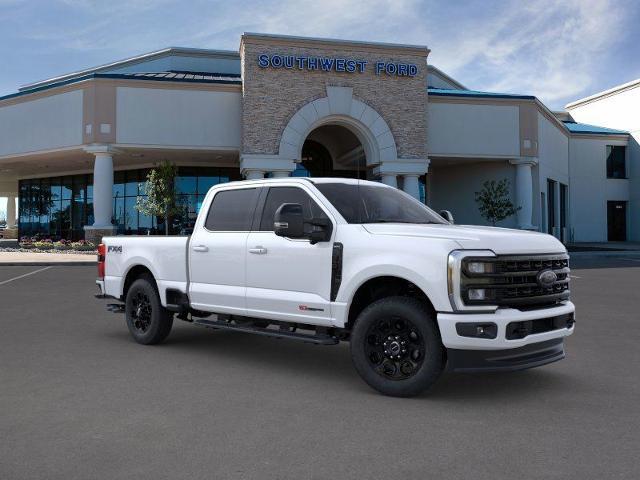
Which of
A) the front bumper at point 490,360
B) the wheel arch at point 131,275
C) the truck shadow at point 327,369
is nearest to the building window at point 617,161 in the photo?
the truck shadow at point 327,369

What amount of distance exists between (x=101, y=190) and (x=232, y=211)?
24.7m

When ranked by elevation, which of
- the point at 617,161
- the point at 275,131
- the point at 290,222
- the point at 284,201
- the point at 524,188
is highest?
the point at 617,161

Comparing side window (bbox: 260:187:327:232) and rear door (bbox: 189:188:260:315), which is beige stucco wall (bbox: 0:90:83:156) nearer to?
rear door (bbox: 189:188:260:315)

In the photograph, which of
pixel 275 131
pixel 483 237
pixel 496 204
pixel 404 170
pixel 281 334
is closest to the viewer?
pixel 483 237

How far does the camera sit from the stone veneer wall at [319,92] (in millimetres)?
28609

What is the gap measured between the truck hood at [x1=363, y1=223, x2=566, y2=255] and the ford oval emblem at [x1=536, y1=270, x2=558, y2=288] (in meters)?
0.21

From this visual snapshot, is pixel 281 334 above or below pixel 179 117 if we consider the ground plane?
below

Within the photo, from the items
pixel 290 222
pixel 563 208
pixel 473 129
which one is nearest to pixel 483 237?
pixel 290 222

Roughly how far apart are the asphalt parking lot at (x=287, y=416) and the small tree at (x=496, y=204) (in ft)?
79.0

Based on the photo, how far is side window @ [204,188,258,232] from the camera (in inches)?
283

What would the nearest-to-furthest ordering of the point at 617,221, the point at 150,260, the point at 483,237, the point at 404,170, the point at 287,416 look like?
1. the point at 287,416
2. the point at 483,237
3. the point at 150,260
4. the point at 404,170
5. the point at 617,221

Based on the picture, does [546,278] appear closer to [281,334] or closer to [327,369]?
[327,369]

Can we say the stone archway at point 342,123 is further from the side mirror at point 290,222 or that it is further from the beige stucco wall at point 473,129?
the side mirror at point 290,222

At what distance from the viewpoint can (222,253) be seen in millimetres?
7098
